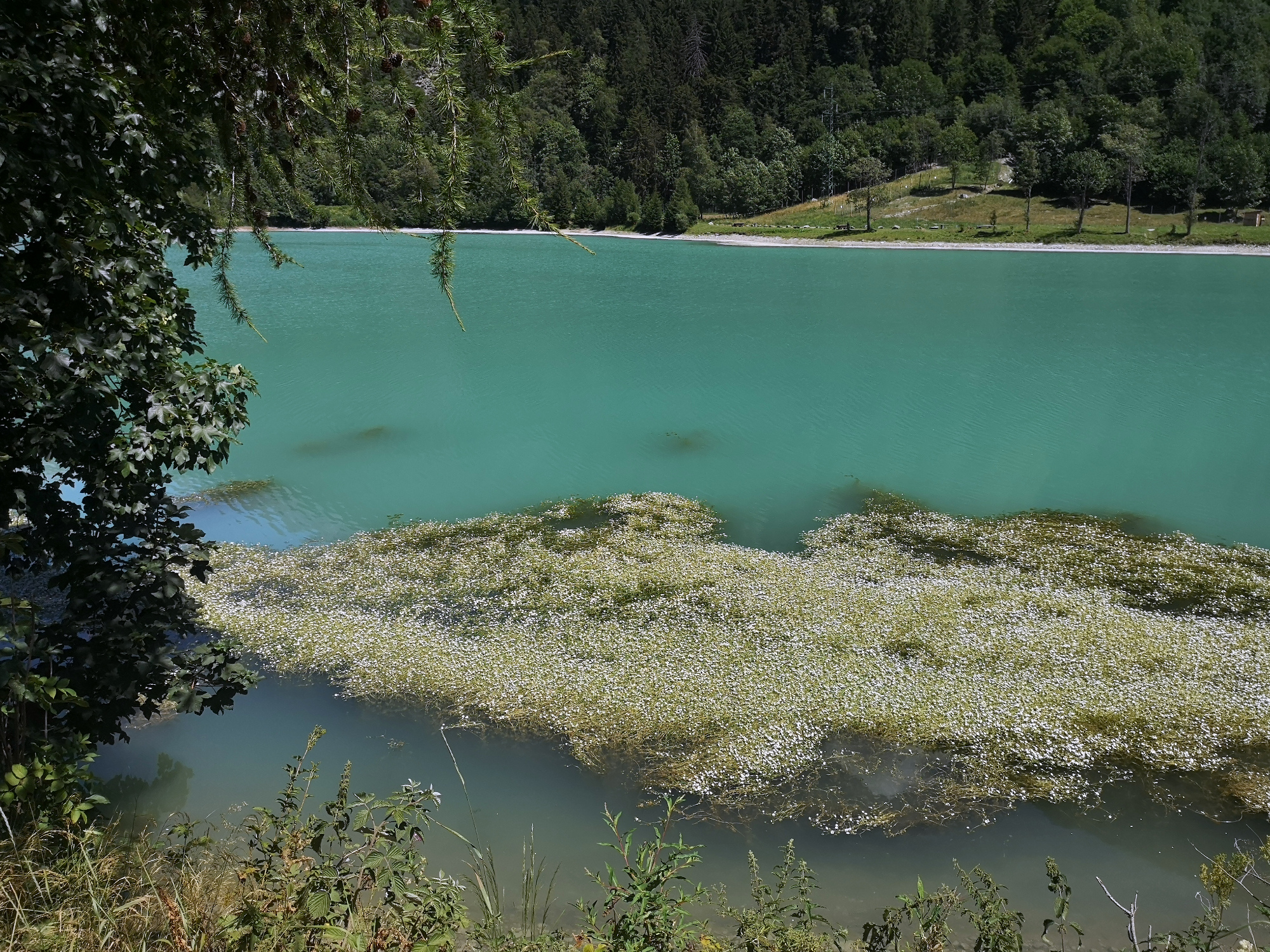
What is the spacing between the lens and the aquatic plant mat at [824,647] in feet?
26.1

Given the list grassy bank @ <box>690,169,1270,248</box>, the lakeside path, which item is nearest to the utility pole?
grassy bank @ <box>690,169,1270,248</box>

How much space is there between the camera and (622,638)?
10.3 metres

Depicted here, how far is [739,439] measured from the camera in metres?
19.9

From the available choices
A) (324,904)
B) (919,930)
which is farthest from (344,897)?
(919,930)

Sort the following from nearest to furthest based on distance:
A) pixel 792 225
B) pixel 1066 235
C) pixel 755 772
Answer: pixel 755 772 < pixel 1066 235 < pixel 792 225

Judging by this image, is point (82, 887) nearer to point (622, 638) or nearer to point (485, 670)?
point (485, 670)

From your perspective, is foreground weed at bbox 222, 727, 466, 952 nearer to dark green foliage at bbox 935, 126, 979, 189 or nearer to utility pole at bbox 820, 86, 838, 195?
dark green foliage at bbox 935, 126, 979, 189

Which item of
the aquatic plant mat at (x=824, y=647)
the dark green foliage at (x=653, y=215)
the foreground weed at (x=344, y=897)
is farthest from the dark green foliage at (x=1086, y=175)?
the foreground weed at (x=344, y=897)

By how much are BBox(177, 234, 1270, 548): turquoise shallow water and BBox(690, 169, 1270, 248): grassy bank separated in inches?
1228

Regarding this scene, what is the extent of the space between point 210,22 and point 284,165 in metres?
0.57

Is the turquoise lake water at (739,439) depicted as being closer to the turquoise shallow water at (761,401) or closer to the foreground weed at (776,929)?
the turquoise shallow water at (761,401)

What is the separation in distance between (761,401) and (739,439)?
3.97 metres

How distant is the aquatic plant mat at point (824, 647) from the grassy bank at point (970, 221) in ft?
251

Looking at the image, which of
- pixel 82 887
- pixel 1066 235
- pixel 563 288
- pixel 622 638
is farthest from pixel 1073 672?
pixel 1066 235
